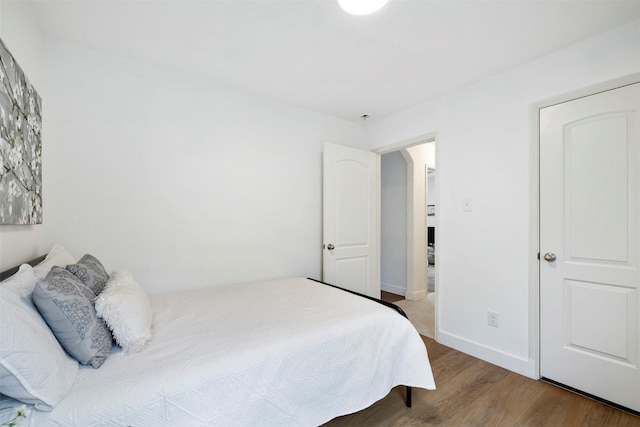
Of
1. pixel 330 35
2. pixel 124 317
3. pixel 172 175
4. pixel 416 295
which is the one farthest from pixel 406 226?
pixel 124 317

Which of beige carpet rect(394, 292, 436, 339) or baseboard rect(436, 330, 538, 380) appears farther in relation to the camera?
beige carpet rect(394, 292, 436, 339)

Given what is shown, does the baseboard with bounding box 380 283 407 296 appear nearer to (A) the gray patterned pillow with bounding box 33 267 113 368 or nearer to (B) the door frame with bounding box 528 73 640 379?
(B) the door frame with bounding box 528 73 640 379

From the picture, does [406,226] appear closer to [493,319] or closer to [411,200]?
[411,200]

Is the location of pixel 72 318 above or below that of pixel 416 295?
above

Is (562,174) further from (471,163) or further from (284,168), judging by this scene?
(284,168)

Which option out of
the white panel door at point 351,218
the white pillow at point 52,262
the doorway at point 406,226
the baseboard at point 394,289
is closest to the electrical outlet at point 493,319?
the white panel door at point 351,218

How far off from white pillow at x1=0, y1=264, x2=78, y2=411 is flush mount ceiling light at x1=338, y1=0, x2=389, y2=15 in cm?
189

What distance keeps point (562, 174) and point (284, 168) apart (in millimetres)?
2327

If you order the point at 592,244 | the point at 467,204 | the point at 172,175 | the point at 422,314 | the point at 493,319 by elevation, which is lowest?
the point at 422,314

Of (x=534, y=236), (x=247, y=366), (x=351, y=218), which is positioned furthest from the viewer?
(x=351, y=218)

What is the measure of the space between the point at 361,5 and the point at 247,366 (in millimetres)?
1869

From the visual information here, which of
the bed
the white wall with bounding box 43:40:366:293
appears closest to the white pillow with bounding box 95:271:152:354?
the bed

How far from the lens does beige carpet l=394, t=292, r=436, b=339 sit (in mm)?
3076

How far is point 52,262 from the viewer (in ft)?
5.09
